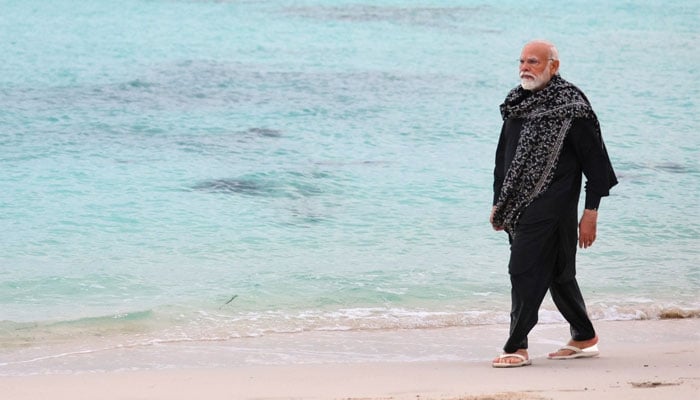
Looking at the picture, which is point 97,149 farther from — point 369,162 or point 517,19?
point 517,19

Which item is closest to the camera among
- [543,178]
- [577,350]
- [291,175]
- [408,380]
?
[408,380]

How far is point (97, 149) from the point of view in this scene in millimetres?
11180

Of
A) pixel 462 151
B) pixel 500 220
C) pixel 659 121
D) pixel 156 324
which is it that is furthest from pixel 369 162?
pixel 500 220

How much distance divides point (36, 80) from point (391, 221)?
7.89 metres

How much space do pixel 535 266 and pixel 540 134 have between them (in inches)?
20.6

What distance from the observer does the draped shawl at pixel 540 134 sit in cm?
449

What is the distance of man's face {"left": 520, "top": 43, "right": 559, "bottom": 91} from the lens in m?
4.49

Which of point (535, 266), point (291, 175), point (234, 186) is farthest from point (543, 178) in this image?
point (291, 175)

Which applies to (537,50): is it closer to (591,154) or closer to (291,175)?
(591,154)

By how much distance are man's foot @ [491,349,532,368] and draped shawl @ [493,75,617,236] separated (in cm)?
→ 56

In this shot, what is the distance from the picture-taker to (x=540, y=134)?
14.8 ft

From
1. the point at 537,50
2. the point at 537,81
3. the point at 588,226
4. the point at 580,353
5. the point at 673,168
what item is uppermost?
the point at 537,50

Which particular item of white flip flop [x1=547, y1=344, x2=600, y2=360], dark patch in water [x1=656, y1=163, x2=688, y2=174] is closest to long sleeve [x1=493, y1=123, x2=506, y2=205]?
white flip flop [x1=547, y1=344, x2=600, y2=360]

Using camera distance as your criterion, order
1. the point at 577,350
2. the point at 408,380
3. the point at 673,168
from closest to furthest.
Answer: the point at 408,380 < the point at 577,350 < the point at 673,168
